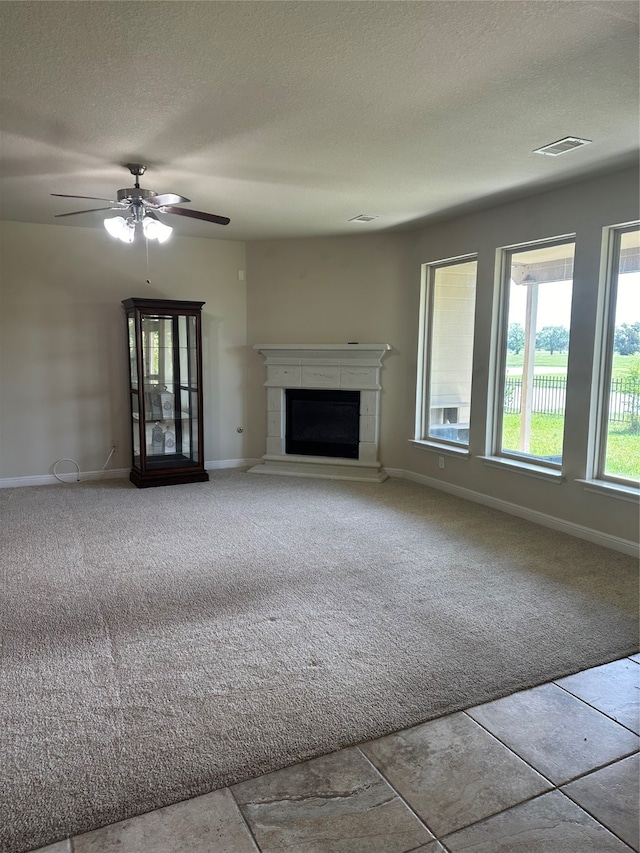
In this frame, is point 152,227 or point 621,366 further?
point 621,366

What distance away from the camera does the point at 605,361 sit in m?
4.29

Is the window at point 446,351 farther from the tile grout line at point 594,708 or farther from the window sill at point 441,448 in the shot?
Result: the tile grout line at point 594,708

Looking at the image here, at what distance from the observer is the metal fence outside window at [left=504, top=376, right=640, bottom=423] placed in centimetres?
417

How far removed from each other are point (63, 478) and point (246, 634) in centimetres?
397

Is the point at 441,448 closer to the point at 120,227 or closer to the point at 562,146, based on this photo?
the point at 562,146

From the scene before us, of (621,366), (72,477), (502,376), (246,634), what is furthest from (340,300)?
(246,634)

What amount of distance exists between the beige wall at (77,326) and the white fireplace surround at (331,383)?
0.77m

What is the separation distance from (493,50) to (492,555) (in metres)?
2.98

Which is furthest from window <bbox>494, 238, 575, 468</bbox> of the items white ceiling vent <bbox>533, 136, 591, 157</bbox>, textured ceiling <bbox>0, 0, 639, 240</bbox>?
white ceiling vent <bbox>533, 136, 591, 157</bbox>

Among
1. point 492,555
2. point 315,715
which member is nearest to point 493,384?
point 492,555

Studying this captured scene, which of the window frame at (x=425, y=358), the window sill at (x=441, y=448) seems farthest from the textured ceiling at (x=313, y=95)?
the window sill at (x=441, y=448)

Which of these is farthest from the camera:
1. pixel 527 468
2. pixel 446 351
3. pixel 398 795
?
pixel 446 351

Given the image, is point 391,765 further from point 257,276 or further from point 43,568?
point 257,276

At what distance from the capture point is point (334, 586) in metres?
3.52
